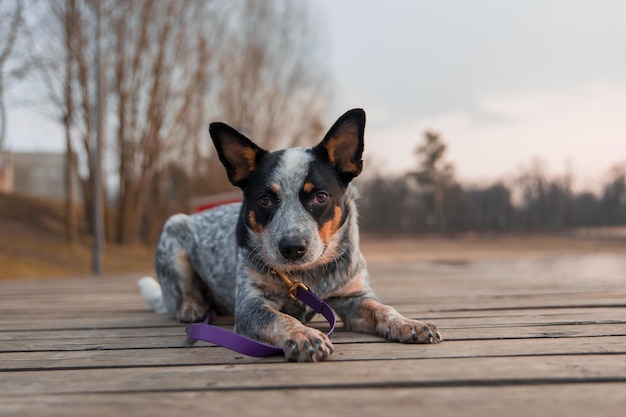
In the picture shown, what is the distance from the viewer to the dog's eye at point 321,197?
2811 millimetres

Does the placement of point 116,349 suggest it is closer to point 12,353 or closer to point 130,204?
point 12,353

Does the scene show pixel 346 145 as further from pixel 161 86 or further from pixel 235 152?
pixel 161 86

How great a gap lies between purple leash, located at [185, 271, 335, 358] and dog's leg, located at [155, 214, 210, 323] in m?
0.91

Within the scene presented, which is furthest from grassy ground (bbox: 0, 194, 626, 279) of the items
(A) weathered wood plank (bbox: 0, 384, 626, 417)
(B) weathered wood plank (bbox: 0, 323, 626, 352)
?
(A) weathered wood plank (bbox: 0, 384, 626, 417)

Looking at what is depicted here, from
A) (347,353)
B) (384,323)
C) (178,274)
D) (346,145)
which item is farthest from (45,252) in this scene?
(347,353)

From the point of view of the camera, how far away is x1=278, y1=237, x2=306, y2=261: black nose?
2.60 metres

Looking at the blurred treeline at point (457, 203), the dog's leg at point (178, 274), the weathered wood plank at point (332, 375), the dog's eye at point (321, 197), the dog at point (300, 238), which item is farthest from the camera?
the blurred treeline at point (457, 203)

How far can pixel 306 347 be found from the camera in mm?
2268

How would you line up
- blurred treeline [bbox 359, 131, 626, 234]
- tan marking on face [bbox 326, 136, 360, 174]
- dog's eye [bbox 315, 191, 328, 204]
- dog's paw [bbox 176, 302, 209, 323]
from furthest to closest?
blurred treeline [bbox 359, 131, 626, 234]
dog's paw [bbox 176, 302, 209, 323]
tan marking on face [bbox 326, 136, 360, 174]
dog's eye [bbox 315, 191, 328, 204]

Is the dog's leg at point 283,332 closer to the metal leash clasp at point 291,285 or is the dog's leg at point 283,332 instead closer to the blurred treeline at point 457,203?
the metal leash clasp at point 291,285

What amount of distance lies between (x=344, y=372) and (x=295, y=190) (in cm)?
105

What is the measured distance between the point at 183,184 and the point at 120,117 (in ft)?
23.3

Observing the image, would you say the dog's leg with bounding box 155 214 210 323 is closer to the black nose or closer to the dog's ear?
the dog's ear

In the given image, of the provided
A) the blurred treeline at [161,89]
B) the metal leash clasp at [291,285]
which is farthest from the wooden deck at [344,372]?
the blurred treeline at [161,89]
